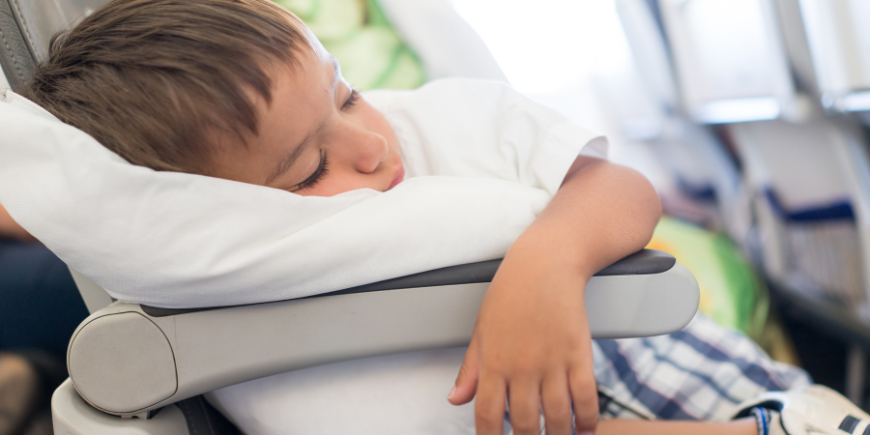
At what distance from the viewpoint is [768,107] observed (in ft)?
4.31

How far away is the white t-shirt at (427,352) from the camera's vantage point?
45cm

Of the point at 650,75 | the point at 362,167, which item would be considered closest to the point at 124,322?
the point at 362,167

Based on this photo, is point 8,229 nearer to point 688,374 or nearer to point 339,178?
point 339,178

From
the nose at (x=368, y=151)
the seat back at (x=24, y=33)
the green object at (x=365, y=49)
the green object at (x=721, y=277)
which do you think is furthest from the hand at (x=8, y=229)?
the green object at (x=721, y=277)

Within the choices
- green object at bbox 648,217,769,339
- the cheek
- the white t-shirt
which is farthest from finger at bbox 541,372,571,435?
green object at bbox 648,217,769,339

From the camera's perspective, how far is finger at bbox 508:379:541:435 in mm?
370

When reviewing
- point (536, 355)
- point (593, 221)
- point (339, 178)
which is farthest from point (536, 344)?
point (339, 178)

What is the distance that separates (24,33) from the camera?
0.52 meters

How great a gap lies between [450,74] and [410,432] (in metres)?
0.73

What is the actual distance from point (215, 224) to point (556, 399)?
30 cm

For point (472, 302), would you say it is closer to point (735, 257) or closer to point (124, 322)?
point (124, 322)

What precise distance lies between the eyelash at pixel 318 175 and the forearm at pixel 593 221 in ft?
0.71

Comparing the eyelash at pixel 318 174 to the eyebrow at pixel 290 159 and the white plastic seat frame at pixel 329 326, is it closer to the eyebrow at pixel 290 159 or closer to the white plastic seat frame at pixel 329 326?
the eyebrow at pixel 290 159

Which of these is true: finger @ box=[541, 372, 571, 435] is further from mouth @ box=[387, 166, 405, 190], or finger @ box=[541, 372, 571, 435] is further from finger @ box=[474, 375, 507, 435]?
mouth @ box=[387, 166, 405, 190]
